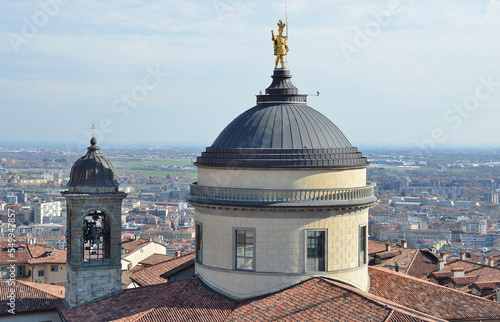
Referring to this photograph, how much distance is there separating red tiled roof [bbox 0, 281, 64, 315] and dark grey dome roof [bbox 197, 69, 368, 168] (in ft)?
37.9

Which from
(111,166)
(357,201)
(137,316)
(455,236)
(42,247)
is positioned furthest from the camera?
(455,236)

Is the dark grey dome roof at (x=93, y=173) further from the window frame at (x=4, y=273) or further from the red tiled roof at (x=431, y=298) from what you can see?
the window frame at (x=4, y=273)

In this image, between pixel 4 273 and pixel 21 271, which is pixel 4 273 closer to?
pixel 4 273

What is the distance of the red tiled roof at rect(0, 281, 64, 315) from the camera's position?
3438 cm

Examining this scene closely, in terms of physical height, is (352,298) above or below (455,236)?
above

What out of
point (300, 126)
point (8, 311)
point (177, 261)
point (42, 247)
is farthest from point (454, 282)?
point (42, 247)

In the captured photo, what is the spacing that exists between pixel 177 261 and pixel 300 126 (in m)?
11.2

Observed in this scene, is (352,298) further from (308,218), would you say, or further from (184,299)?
(184,299)

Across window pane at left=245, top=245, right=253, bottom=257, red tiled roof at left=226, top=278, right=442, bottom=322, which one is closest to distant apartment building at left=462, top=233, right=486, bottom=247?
window pane at left=245, top=245, right=253, bottom=257

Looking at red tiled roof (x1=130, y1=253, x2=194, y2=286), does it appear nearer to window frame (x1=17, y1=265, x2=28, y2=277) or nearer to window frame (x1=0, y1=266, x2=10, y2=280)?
window frame (x1=0, y1=266, x2=10, y2=280)

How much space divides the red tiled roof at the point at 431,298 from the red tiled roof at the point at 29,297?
50.0 feet

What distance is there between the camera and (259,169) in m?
26.8

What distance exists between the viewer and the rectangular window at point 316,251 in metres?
26.7

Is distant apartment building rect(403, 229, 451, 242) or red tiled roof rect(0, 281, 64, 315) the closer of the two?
red tiled roof rect(0, 281, 64, 315)
